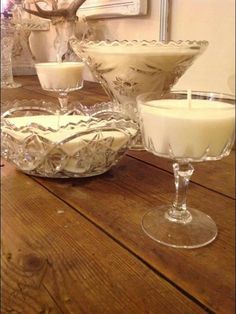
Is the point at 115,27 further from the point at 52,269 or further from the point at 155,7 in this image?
the point at 52,269

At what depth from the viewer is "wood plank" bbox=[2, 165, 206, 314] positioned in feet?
0.64

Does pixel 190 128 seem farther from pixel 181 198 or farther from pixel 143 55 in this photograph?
pixel 143 55

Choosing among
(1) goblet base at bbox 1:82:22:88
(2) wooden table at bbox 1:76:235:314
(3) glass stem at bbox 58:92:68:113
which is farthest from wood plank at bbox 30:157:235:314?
(1) goblet base at bbox 1:82:22:88

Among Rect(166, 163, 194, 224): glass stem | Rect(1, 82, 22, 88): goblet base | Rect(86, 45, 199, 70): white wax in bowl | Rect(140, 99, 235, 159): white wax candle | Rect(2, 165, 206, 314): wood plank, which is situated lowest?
Rect(2, 165, 206, 314): wood plank

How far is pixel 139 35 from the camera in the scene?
0.47 m

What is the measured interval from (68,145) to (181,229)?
13cm

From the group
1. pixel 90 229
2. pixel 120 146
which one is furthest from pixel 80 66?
pixel 90 229

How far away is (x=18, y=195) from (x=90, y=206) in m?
0.07

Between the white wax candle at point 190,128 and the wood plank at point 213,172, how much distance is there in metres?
0.08

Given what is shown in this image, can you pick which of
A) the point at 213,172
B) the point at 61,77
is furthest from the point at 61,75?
the point at 213,172

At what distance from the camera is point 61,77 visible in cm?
52

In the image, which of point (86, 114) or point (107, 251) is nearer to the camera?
point (107, 251)

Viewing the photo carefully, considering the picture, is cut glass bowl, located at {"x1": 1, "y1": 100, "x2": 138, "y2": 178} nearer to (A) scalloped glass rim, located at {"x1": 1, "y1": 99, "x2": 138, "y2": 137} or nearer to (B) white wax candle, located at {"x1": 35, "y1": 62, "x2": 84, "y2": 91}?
(A) scalloped glass rim, located at {"x1": 1, "y1": 99, "x2": 138, "y2": 137}

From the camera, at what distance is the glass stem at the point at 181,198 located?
0.29 meters
